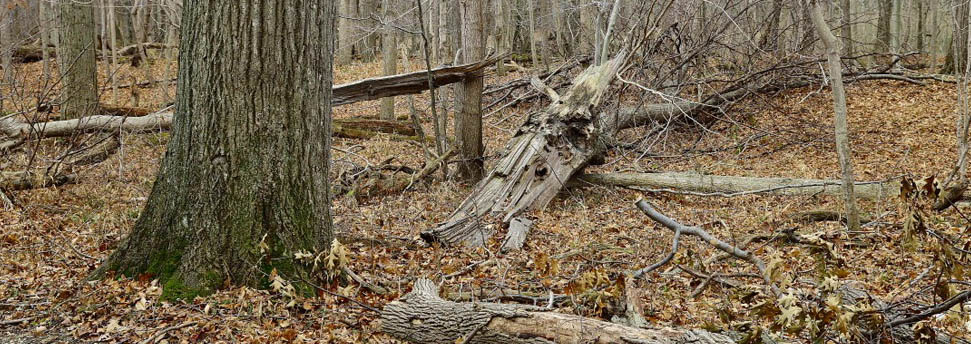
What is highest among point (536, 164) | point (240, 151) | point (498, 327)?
point (240, 151)

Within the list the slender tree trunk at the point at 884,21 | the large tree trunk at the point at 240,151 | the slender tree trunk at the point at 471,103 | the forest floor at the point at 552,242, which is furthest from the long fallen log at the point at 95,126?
the slender tree trunk at the point at 884,21

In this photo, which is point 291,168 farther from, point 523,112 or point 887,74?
point 887,74

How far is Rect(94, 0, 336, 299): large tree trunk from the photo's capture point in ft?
14.2

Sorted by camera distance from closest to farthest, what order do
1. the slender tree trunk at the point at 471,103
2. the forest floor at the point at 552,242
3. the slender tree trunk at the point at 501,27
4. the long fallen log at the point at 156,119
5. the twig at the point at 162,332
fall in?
the twig at the point at 162,332 < the forest floor at the point at 552,242 < the long fallen log at the point at 156,119 < the slender tree trunk at the point at 471,103 < the slender tree trunk at the point at 501,27

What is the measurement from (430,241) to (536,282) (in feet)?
4.81

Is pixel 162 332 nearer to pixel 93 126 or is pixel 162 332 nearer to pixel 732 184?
pixel 93 126

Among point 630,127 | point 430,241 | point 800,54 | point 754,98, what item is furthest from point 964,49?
point 430,241

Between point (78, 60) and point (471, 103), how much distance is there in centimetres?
719

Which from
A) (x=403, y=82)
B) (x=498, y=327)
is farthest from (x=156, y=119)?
(x=498, y=327)

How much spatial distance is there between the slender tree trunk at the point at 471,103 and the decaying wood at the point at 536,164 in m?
0.86

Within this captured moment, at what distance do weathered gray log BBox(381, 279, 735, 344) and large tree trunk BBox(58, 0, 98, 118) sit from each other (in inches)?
381

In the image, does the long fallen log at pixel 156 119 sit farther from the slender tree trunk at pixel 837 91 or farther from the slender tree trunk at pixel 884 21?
the slender tree trunk at pixel 884 21

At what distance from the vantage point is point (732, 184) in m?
8.95

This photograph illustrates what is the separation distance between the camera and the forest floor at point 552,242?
4.22 m
